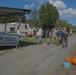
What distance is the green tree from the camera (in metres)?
56.8

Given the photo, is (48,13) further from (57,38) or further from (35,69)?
(35,69)

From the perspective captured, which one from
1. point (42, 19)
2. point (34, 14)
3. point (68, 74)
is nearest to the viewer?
→ point (68, 74)

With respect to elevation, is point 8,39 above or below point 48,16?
below

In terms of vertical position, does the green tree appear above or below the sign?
above

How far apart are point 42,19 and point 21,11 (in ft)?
111

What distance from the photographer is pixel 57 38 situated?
28.2 meters

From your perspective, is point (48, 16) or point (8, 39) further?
point (48, 16)

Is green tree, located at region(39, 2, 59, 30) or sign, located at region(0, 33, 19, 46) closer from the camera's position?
sign, located at region(0, 33, 19, 46)

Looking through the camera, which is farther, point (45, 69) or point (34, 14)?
point (34, 14)

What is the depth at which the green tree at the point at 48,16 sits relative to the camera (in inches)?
2234

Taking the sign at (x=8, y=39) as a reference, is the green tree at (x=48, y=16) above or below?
above

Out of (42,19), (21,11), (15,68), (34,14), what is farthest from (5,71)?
(34,14)

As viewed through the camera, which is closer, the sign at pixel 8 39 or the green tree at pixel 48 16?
the sign at pixel 8 39

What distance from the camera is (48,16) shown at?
57125 millimetres
